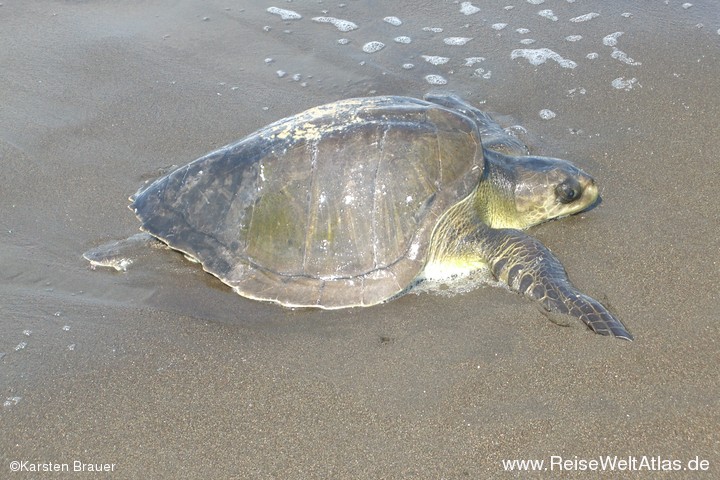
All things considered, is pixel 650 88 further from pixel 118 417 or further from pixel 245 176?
pixel 118 417

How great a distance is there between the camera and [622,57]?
516 centimetres

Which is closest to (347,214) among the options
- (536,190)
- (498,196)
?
(498,196)

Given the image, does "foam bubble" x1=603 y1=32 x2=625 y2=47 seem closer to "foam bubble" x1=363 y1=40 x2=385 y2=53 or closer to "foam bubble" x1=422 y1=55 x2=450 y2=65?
"foam bubble" x1=422 y1=55 x2=450 y2=65

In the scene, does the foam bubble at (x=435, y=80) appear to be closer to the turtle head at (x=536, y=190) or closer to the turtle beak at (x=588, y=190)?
the turtle head at (x=536, y=190)

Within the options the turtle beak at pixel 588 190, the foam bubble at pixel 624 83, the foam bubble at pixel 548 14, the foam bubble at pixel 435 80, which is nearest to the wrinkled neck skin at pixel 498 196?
the turtle beak at pixel 588 190

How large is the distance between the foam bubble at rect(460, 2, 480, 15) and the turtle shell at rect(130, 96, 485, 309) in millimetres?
2939

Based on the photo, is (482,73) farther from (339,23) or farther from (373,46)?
(339,23)

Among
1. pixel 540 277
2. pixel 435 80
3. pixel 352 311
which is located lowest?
pixel 352 311

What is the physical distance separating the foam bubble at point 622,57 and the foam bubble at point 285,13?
287 cm

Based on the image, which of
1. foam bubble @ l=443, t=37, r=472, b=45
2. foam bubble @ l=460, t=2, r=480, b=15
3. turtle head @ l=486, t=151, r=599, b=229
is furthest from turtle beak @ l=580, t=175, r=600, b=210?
foam bubble @ l=460, t=2, r=480, b=15

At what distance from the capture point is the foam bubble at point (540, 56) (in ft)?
17.0

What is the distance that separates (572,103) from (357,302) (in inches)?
100

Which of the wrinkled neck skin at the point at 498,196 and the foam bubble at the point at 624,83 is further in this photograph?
the foam bubble at the point at 624,83

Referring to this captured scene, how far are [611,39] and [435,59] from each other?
1509 mm
